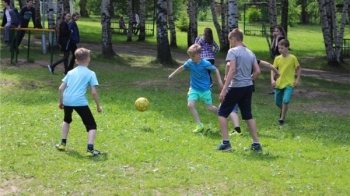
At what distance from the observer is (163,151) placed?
850 centimetres

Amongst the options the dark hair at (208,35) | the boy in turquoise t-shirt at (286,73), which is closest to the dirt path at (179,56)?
the dark hair at (208,35)

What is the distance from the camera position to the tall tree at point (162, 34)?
20.8 m

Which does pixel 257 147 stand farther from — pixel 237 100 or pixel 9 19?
pixel 9 19

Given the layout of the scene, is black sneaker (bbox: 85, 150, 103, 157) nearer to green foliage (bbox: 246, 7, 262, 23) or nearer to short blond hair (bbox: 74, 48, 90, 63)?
short blond hair (bbox: 74, 48, 90, 63)

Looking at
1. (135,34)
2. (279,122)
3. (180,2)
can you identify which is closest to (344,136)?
(279,122)

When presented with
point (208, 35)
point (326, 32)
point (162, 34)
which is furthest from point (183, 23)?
point (208, 35)

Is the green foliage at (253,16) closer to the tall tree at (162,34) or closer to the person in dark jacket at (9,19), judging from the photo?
the tall tree at (162,34)

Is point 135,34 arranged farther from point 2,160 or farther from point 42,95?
point 2,160

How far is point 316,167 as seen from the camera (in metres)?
7.93

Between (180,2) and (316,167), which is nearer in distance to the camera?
(316,167)

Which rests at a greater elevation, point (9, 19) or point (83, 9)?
point (83, 9)

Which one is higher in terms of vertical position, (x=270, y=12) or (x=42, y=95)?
(x=270, y=12)

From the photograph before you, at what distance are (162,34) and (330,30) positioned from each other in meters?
7.88

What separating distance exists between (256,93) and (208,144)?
7.36 m
